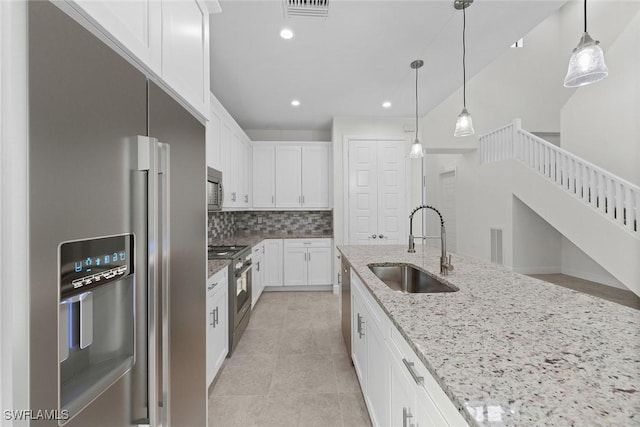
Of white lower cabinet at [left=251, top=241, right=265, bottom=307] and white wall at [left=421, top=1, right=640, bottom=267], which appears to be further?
white wall at [left=421, top=1, right=640, bottom=267]

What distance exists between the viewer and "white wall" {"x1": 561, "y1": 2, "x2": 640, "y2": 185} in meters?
4.31

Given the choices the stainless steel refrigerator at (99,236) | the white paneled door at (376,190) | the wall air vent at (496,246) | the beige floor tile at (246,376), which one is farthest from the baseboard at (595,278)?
the stainless steel refrigerator at (99,236)

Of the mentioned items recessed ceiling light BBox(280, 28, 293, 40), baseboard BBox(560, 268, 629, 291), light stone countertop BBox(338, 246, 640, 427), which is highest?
recessed ceiling light BBox(280, 28, 293, 40)

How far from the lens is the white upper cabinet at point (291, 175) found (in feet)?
16.2

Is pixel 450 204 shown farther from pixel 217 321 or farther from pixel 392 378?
pixel 392 378

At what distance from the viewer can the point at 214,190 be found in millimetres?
2863

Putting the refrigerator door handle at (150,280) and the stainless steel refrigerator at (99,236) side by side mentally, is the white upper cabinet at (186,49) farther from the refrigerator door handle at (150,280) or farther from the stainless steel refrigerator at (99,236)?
the refrigerator door handle at (150,280)

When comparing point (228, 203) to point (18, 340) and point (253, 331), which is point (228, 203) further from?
point (18, 340)

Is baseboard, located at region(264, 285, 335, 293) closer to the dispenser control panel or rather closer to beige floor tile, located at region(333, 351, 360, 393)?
Answer: beige floor tile, located at region(333, 351, 360, 393)

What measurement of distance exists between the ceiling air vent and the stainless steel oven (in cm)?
202

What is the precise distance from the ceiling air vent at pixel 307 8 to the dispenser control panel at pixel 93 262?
1.98 metres

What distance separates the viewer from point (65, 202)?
1.99 ft

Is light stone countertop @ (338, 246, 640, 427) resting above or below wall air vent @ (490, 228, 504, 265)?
above

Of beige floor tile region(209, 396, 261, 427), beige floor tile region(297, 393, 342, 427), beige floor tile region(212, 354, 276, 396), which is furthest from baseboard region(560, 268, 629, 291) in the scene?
beige floor tile region(209, 396, 261, 427)
